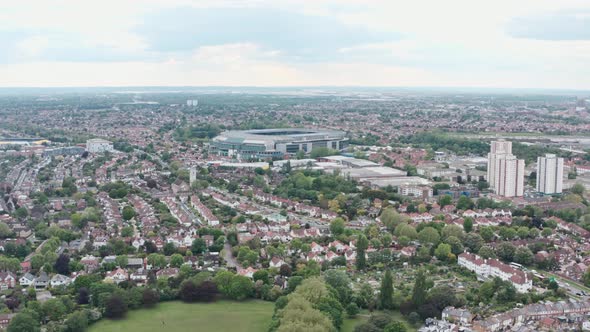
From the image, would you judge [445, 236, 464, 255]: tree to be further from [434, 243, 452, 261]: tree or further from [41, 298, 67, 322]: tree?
[41, 298, 67, 322]: tree

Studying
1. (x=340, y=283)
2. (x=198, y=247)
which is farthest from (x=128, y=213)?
(x=340, y=283)

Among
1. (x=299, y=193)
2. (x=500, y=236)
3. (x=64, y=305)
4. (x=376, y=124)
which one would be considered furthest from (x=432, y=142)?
(x=64, y=305)

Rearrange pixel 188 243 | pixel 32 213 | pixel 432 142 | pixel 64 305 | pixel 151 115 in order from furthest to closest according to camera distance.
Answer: pixel 151 115
pixel 432 142
pixel 32 213
pixel 188 243
pixel 64 305

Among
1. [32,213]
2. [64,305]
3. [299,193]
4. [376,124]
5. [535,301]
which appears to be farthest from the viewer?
[376,124]

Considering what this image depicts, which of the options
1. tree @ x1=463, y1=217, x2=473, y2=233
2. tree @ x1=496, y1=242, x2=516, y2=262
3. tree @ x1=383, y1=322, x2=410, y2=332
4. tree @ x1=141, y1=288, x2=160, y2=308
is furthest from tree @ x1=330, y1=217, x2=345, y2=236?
tree @ x1=383, y1=322, x2=410, y2=332

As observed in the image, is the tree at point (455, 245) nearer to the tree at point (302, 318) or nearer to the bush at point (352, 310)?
the bush at point (352, 310)

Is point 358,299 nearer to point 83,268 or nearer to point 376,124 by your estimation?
point 83,268

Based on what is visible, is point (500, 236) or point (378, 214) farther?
point (378, 214)

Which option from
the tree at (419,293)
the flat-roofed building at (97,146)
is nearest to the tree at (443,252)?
the tree at (419,293)
